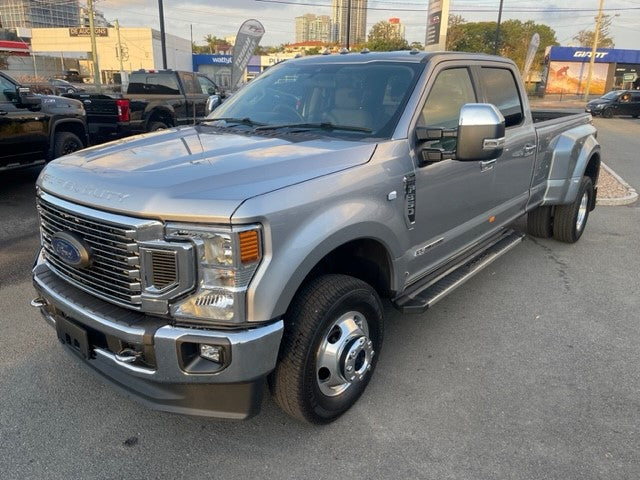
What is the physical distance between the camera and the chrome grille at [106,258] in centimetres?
229

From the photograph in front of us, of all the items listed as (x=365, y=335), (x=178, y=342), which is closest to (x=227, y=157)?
(x=178, y=342)

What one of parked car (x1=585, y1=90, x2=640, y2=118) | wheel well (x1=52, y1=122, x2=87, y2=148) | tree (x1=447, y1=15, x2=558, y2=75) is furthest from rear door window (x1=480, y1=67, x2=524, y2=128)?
tree (x1=447, y1=15, x2=558, y2=75)

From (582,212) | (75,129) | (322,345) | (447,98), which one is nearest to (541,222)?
(582,212)

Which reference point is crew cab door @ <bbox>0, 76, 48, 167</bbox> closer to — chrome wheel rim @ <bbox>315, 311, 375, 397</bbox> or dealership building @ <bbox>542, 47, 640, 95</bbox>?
chrome wheel rim @ <bbox>315, 311, 375, 397</bbox>

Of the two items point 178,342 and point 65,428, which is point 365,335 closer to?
point 178,342

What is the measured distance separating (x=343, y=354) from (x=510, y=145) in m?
2.51

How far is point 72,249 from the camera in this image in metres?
2.50

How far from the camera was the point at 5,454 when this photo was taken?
265 cm

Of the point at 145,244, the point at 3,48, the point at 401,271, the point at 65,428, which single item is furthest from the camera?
the point at 3,48

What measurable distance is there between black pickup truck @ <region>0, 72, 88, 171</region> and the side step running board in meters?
6.74

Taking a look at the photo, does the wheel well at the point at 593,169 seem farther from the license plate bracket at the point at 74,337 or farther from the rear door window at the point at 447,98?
the license plate bracket at the point at 74,337

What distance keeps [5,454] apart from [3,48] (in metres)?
46.0

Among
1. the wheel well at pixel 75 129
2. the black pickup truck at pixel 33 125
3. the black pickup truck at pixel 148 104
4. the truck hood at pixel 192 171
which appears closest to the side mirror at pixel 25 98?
the black pickup truck at pixel 33 125

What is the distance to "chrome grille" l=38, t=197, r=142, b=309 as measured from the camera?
7.51 feet
